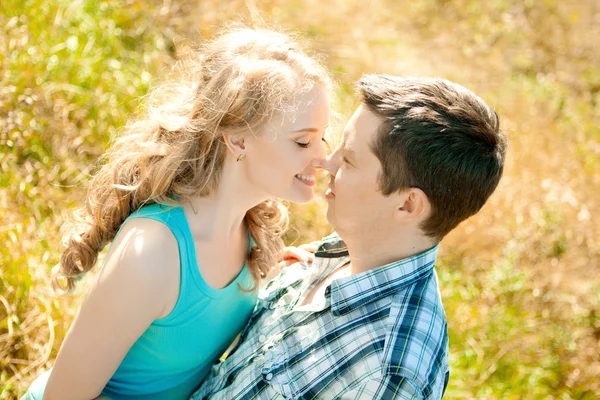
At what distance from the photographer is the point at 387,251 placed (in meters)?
2.26

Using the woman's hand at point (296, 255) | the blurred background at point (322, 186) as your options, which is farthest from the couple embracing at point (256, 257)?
the blurred background at point (322, 186)

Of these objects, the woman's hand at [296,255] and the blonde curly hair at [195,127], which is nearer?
the blonde curly hair at [195,127]

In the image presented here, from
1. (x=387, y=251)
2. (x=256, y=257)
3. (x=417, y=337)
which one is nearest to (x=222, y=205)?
(x=256, y=257)

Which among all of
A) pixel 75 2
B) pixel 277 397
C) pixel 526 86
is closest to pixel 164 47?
pixel 75 2

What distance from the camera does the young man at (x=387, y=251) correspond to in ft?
6.52

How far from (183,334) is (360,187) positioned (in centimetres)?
81

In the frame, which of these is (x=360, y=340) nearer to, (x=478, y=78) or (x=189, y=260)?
(x=189, y=260)

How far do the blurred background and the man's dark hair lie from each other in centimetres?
65

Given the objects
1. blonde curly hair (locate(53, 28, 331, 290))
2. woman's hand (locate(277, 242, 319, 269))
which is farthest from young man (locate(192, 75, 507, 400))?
woman's hand (locate(277, 242, 319, 269))

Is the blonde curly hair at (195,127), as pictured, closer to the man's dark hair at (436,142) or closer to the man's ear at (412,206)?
the man's dark hair at (436,142)

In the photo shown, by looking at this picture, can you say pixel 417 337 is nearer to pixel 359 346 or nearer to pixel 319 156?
pixel 359 346

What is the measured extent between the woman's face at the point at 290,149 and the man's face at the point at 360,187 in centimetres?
12

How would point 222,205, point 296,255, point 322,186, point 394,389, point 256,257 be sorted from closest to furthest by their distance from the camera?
point 394,389, point 222,205, point 256,257, point 296,255, point 322,186

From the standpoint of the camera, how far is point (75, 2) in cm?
449
